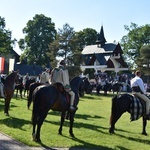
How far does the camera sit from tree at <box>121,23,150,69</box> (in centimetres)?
7989

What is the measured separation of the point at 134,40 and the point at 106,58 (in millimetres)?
15857

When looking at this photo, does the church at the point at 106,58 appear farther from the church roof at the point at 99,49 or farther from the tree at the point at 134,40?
the tree at the point at 134,40

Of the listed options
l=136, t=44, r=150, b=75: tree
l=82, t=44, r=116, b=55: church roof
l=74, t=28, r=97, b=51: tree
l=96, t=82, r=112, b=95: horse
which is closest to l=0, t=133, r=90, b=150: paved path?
l=96, t=82, r=112, b=95: horse

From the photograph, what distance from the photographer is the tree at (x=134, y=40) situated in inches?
3145

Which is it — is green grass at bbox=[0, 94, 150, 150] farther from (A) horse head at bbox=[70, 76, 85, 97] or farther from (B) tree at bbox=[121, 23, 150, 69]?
(B) tree at bbox=[121, 23, 150, 69]

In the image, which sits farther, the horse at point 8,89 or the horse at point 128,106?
the horse at point 8,89

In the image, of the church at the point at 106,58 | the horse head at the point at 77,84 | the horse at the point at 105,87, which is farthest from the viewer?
Answer: the church at the point at 106,58

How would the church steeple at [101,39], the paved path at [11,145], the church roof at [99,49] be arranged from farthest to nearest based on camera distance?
the church steeple at [101,39] → the church roof at [99,49] → the paved path at [11,145]

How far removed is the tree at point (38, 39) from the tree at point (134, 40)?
69.0 feet

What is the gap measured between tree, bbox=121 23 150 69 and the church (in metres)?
9.60

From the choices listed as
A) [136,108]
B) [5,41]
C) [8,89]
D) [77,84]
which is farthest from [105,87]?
[77,84]

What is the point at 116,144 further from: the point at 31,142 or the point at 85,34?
the point at 85,34

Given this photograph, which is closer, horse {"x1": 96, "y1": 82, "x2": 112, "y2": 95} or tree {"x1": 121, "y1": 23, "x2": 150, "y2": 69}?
horse {"x1": 96, "y1": 82, "x2": 112, "y2": 95}

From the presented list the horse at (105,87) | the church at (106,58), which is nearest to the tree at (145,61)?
the church at (106,58)
